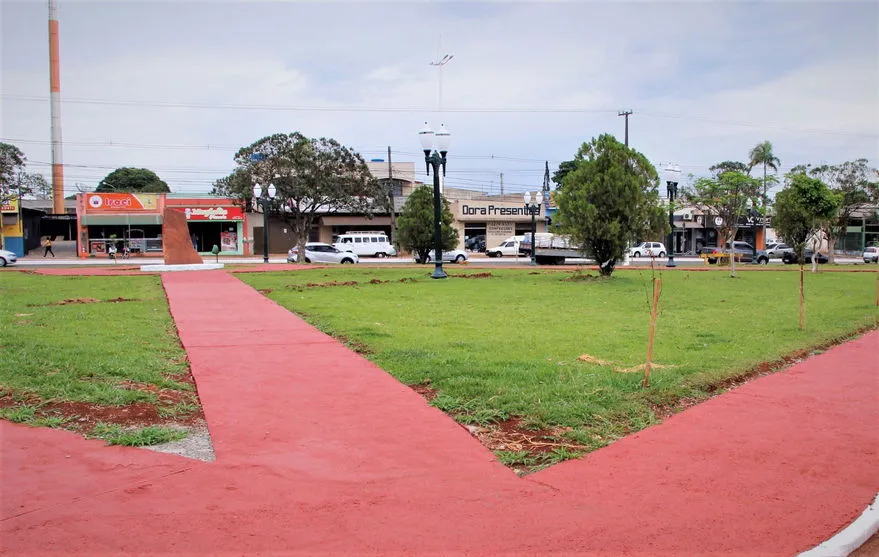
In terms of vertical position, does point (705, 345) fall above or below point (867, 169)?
below

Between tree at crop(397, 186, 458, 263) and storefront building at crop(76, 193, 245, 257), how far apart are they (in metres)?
25.0

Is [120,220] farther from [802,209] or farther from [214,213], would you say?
[802,209]

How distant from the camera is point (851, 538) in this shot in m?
4.04

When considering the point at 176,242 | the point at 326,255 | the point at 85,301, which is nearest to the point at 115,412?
the point at 85,301

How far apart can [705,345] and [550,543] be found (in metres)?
6.92

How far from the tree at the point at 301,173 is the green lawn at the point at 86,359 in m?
29.3

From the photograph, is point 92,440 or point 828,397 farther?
point 828,397

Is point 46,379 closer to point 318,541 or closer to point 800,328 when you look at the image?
point 318,541

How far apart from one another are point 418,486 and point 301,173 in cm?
4148

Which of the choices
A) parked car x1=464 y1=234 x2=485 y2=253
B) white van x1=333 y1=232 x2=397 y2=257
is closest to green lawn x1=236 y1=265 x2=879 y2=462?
white van x1=333 y1=232 x2=397 y2=257

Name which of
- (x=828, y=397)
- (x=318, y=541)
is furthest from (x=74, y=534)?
(x=828, y=397)

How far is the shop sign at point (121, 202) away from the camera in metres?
55.1

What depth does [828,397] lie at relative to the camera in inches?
290

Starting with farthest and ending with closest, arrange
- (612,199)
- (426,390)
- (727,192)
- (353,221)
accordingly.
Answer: (353,221) → (727,192) → (612,199) → (426,390)
